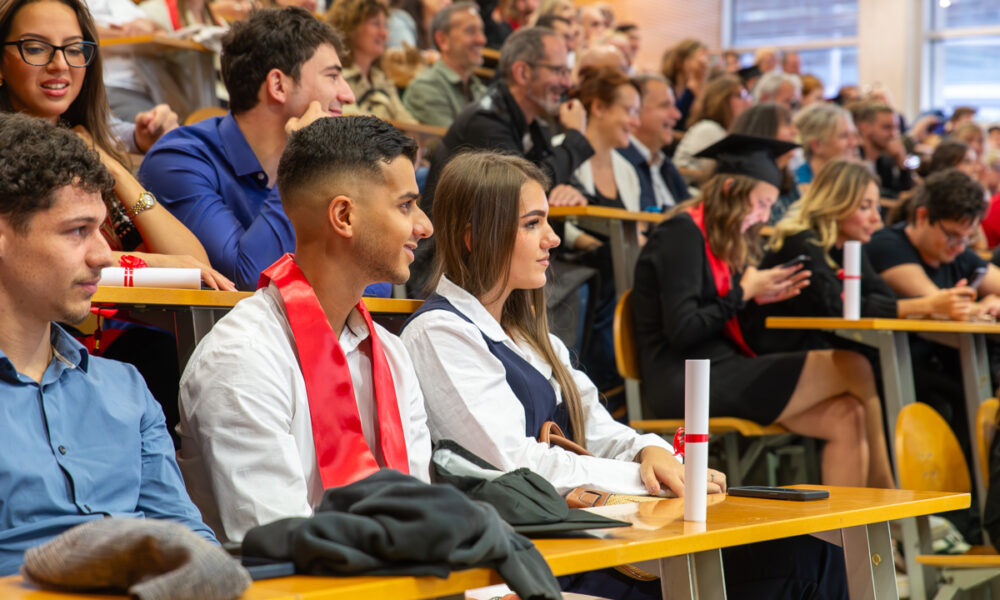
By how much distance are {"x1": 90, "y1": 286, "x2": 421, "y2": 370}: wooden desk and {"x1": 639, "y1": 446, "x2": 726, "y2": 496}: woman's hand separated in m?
0.81

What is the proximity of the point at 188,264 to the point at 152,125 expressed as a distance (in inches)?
37.3

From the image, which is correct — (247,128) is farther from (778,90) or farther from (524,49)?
(778,90)

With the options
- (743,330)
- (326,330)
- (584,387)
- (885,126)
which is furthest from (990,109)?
(326,330)

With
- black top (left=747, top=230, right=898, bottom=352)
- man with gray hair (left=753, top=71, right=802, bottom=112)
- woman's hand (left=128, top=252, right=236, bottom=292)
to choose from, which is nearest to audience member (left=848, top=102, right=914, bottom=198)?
man with gray hair (left=753, top=71, right=802, bottom=112)

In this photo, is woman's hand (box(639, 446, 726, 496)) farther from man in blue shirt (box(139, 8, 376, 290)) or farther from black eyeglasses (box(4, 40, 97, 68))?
black eyeglasses (box(4, 40, 97, 68))

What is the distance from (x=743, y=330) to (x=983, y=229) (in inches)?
135

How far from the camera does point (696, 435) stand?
158cm

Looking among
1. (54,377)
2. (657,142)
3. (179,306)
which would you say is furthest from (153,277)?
(657,142)

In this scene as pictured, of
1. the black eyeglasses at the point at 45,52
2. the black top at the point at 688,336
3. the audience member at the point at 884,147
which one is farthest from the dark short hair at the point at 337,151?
the audience member at the point at 884,147

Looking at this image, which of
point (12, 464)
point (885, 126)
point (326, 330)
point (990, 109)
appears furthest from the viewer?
point (990, 109)

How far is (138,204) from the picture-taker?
2.31 meters

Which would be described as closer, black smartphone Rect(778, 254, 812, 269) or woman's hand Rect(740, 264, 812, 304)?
woman's hand Rect(740, 264, 812, 304)

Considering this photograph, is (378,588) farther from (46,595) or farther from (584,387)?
(584,387)

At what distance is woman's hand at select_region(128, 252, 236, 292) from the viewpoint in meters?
2.07
